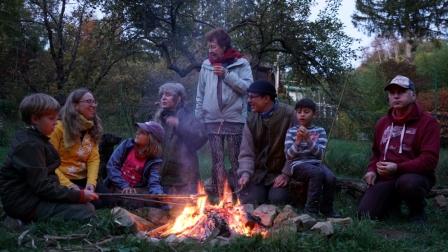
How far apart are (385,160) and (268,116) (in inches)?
48.4

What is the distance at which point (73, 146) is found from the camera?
461 centimetres

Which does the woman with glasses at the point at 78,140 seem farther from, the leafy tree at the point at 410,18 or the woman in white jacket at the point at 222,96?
the leafy tree at the point at 410,18

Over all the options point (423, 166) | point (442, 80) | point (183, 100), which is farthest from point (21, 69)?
point (442, 80)

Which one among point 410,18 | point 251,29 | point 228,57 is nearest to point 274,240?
point 228,57

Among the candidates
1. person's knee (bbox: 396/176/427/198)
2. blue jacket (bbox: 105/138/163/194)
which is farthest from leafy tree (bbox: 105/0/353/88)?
person's knee (bbox: 396/176/427/198)

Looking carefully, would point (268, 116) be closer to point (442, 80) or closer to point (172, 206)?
point (172, 206)

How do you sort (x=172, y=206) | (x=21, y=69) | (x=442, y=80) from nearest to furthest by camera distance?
(x=172, y=206), (x=21, y=69), (x=442, y=80)

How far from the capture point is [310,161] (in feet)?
16.1

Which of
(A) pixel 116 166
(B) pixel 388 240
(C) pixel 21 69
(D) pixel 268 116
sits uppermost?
(C) pixel 21 69

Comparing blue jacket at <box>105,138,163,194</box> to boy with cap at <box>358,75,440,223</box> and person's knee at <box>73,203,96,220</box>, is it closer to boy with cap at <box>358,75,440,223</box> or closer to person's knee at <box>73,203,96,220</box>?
person's knee at <box>73,203,96,220</box>

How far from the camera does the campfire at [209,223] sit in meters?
3.68

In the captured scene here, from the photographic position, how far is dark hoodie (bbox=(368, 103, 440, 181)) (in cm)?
449

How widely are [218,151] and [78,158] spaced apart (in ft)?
4.66

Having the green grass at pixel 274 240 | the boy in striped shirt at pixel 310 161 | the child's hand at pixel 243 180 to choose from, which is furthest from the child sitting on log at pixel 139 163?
the boy in striped shirt at pixel 310 161
